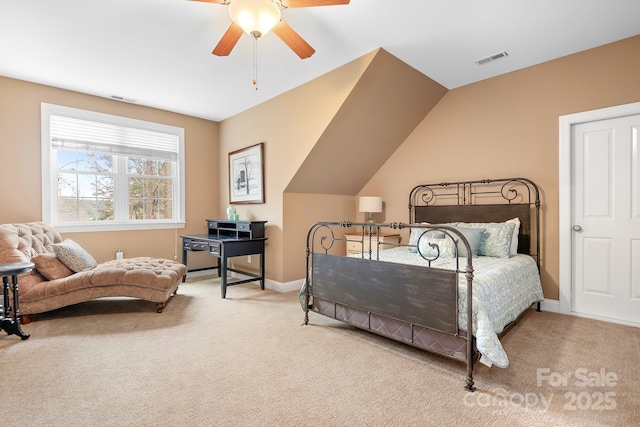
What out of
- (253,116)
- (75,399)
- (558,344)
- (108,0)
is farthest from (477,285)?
(253,116)

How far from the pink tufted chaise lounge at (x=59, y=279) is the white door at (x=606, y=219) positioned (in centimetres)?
→ 428

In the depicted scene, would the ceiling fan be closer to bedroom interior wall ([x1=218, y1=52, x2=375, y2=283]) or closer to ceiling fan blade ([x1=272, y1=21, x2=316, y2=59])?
ceiling fan blade ([x1=272, y1=21, x2=316, y2=59])

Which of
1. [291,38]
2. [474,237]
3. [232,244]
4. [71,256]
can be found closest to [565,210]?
[474,237]

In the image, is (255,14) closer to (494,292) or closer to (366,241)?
(494,292)

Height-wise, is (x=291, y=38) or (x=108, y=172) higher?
(x=291, y=38)

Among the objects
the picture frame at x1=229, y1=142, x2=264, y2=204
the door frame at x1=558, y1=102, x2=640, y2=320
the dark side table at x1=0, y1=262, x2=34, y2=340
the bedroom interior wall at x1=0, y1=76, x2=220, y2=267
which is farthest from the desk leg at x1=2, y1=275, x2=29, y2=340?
the door frame at x1=558, y1=102, x2=640, y2=320

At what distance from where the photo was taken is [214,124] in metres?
5.52

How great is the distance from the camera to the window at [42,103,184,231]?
13.3 feet

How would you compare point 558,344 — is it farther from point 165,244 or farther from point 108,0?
point 165,244

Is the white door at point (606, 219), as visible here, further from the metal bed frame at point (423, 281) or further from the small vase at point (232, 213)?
the small vase at point (232, 213)

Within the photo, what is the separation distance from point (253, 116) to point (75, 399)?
392cm

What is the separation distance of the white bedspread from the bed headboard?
1.18 ft

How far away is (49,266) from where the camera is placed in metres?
3.20

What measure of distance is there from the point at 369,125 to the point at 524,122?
1718 millimetres
